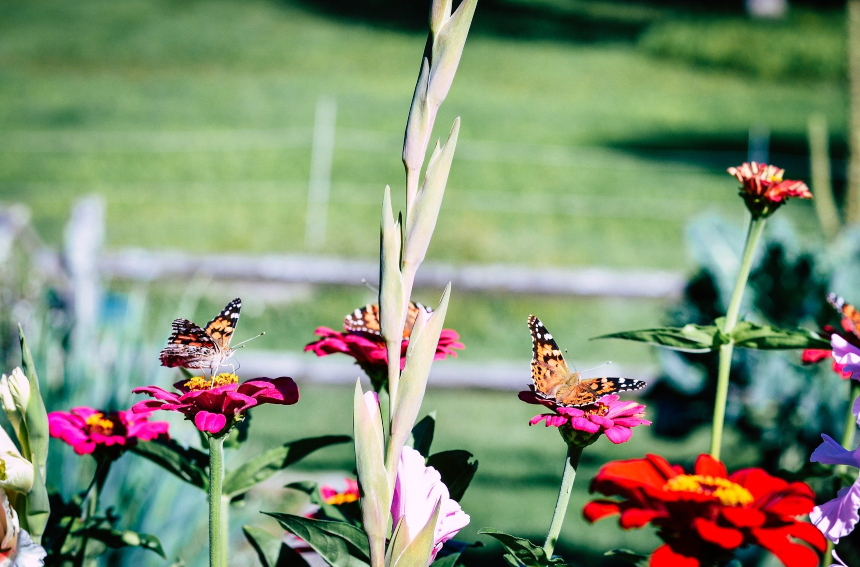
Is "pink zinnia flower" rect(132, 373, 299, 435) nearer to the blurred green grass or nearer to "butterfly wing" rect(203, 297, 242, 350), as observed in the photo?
"butterfly wing" rect(203, 297, 242, 350)

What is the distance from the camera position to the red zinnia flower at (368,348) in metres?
0.74

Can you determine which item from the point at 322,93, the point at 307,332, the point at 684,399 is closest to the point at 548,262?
the point at 307,332

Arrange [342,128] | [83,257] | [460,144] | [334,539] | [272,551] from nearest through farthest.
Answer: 1. [334,539]
2. [272,551]
3. [83,257]
4. [460,144]
5. [342,128]

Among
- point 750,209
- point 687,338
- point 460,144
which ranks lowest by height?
point 687,338

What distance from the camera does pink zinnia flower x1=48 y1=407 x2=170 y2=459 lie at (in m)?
0.73

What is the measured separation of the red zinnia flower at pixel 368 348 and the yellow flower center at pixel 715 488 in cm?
21

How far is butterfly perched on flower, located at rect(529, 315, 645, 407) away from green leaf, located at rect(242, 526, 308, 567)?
0.22 meters

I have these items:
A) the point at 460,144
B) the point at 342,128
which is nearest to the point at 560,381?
the point at 460,144

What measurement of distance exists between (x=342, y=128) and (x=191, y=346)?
879cm

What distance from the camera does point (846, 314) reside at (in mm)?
738

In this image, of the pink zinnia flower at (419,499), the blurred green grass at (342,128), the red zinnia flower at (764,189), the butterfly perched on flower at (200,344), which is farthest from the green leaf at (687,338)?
the blurred green grass at (342,128)

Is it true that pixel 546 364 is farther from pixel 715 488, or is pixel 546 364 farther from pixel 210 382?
pixel 210 382

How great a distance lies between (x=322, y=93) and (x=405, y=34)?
17.0 ft

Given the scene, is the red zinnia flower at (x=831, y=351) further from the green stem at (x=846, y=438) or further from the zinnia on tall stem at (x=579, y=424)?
the zinnia on tall stem at (x=579, y=424)
